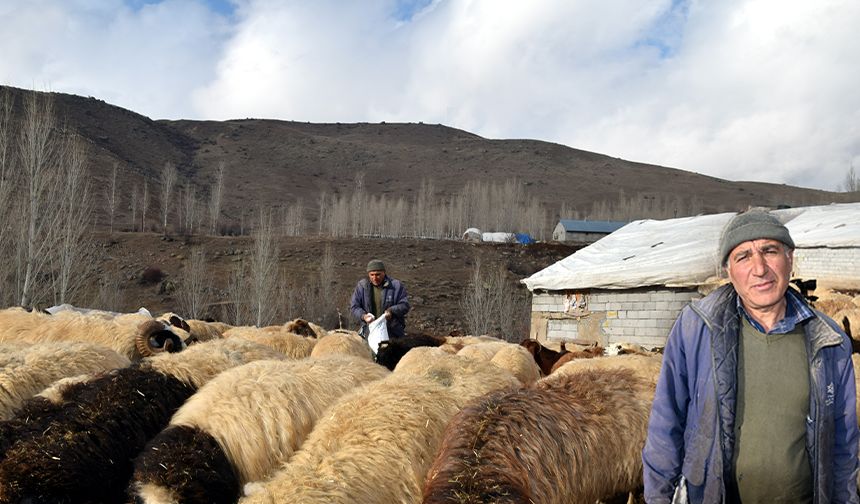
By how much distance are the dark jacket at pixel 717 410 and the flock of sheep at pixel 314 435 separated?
0.80 metres

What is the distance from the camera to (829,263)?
14.2 m

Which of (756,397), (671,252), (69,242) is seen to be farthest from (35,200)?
(756,397)

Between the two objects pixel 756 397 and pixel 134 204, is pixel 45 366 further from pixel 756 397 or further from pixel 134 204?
pixel 134 204

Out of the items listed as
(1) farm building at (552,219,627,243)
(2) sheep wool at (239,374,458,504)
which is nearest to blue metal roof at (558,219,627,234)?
(1) farm building at (552,219,627,243)

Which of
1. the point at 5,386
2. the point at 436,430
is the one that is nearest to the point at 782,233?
the point at 436,430

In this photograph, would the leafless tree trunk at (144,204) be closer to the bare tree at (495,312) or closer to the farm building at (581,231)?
the bare tree at (495,312)

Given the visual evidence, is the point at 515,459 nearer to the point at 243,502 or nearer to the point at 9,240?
the point at 243,502

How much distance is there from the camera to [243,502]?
9.77ft

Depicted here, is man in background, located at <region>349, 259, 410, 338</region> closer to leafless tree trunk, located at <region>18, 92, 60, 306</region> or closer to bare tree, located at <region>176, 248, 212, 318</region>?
leafless tree trunk, located at <region>18, 92, 60, 306</region>

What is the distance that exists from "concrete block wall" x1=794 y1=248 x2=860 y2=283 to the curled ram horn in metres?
13.4

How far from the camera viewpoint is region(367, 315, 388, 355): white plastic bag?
28.3 feet

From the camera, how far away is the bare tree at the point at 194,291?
34.5m

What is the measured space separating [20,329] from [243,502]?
714 cm

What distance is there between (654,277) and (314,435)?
13478 millimetres
